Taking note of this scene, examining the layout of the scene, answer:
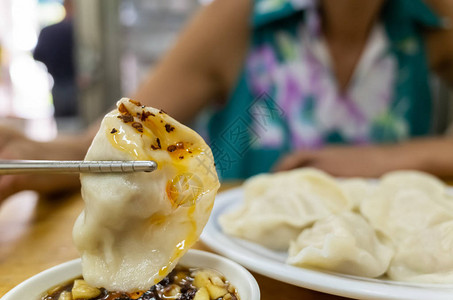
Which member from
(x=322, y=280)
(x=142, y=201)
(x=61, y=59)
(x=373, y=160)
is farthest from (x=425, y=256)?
(x=61, y=59)

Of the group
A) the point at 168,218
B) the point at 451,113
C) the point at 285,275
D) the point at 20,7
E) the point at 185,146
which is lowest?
the point at 451,113

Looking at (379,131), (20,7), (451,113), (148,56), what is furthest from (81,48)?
(451,113)

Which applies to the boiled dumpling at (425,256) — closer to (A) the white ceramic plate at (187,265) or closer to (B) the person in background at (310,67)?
(A) the white ceramic plate at (187,265)

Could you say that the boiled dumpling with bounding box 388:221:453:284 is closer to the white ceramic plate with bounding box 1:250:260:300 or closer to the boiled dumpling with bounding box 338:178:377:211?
the boiled dumpling with bounding box 338:178:377:211

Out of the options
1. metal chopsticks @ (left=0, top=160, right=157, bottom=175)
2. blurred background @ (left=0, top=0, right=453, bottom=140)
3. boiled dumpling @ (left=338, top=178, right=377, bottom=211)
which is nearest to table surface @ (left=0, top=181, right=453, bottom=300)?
metal chopsticks @ (left=0, top=160, right=157, bottom=175)

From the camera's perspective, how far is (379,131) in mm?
2168

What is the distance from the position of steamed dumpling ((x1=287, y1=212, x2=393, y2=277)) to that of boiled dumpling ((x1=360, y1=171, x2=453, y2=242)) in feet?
0.20

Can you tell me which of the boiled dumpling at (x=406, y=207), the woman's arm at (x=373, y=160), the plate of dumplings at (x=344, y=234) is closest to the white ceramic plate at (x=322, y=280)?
the plate of dumplings at (x=344, y=234)

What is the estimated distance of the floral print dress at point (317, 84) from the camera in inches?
82.7

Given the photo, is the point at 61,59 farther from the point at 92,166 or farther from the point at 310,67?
the point at 92,166

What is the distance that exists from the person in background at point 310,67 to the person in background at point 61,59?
177cm

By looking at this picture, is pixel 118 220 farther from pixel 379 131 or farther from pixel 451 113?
pixel 451 113

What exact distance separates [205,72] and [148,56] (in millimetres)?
1611

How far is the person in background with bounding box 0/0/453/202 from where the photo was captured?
2006 millimetres
